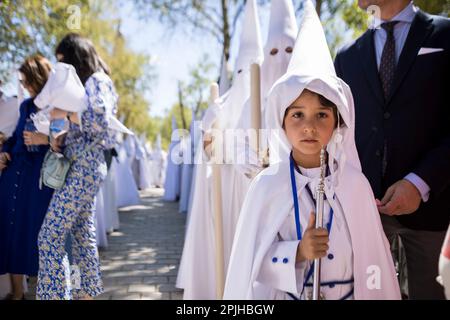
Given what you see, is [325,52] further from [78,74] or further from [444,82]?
[78,74]

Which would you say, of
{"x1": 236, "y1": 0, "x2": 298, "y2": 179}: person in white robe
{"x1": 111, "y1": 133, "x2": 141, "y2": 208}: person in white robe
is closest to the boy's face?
{"x1": 236, "y1": 0, "x2": 298, "y2": 179}: person in white robe

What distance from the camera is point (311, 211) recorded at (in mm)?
1749

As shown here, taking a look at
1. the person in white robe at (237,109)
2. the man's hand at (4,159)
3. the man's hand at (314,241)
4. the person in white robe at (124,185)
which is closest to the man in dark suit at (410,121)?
the man's hand at (314,241)

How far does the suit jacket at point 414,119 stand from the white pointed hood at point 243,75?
1.61 meters

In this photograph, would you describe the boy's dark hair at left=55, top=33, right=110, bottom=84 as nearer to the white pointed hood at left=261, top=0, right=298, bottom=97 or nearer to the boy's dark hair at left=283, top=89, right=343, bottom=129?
the white pointed hood at left=261, top=0, right=298, bottom=97

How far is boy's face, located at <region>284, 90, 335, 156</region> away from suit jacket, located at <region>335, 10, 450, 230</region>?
0.53 m

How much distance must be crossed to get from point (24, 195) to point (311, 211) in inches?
113

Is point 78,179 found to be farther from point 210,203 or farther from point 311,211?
point 311,211

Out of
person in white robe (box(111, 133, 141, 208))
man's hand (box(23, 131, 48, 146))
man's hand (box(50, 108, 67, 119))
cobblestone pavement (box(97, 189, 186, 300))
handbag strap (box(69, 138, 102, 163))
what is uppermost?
man's hand (box(50, 108, 67, 119))

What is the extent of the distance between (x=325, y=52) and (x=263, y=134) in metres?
1.06

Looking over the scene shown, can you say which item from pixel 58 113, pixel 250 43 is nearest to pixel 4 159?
pixel 58 113

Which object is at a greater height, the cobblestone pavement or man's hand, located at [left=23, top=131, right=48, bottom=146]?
man's hand, located at [left=23, top=131, right=48, bottom=146]

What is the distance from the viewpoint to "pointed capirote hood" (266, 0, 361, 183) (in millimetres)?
1815

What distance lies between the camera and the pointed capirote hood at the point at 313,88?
71.5 inches
